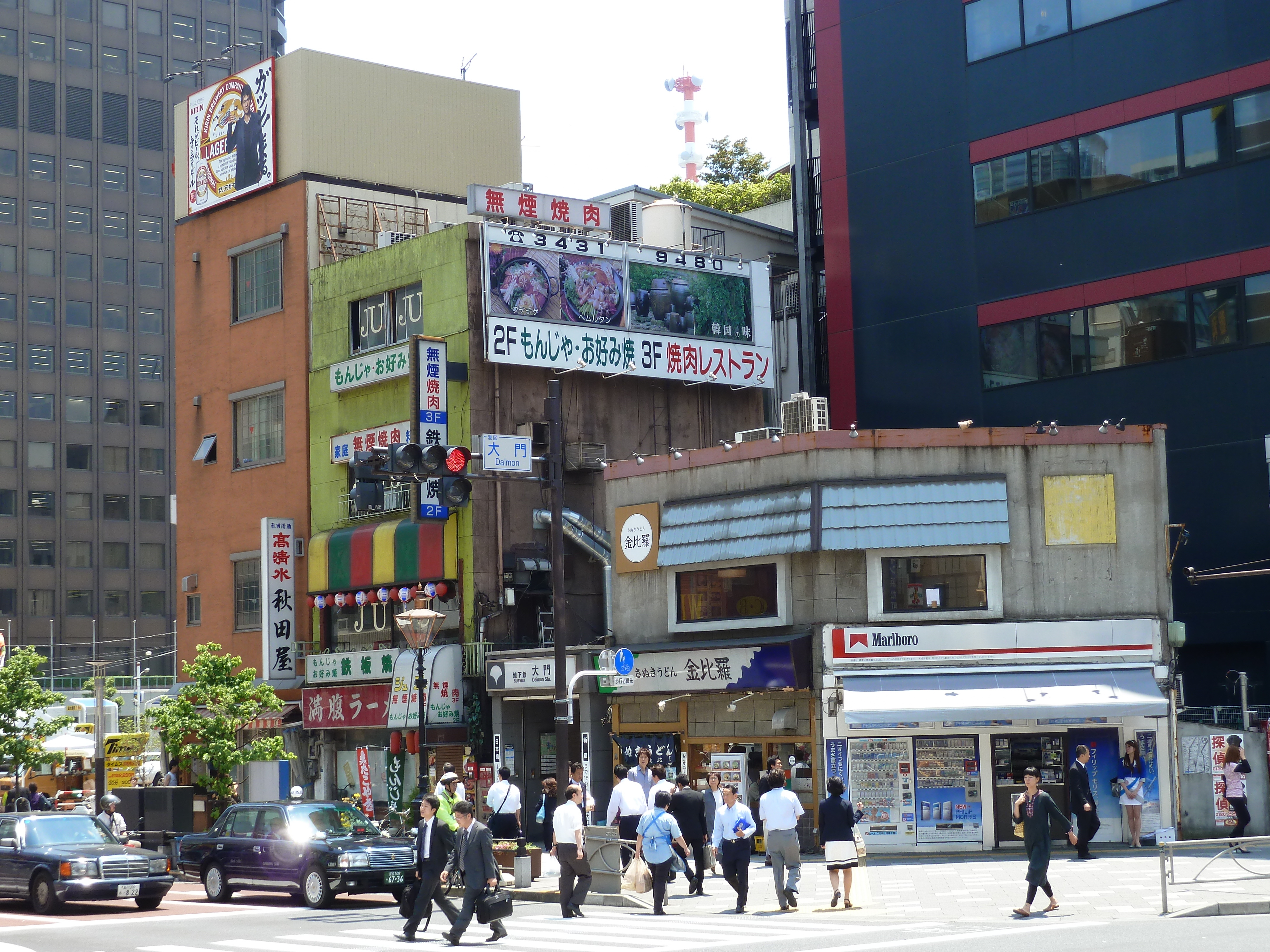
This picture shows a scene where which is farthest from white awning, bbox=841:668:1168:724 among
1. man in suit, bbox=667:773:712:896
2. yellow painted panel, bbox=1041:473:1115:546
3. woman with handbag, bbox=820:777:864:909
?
woman with handbag, bbox=820:777:864:909

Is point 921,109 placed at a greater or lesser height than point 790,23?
lesser

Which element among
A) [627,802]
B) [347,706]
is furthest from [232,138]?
[627,802]

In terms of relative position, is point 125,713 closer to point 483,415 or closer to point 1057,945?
point 483,415

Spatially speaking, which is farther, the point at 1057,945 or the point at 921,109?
the point at 921,109

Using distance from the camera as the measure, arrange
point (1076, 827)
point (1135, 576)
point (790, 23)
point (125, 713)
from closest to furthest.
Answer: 1. point (1076, 827)
2. point (1135, 576)
3. point (790, 23)
4. point (125, 713)

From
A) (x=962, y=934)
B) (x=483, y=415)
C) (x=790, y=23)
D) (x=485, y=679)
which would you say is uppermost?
(x=790, y=23)

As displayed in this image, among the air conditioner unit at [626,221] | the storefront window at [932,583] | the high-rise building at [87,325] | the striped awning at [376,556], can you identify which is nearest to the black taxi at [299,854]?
the storefront window at [932,583]

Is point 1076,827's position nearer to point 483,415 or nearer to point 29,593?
point 483,415

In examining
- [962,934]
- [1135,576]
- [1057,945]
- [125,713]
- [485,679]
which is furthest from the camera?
[125,713]

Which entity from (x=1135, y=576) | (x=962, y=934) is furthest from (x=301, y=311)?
(x=962, y=934)

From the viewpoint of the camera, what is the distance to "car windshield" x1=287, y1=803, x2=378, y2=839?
2469 centimetres

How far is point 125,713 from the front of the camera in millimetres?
64062

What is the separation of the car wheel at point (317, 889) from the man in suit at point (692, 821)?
5.31 meters

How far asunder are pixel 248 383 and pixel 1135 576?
2677 centimetres
